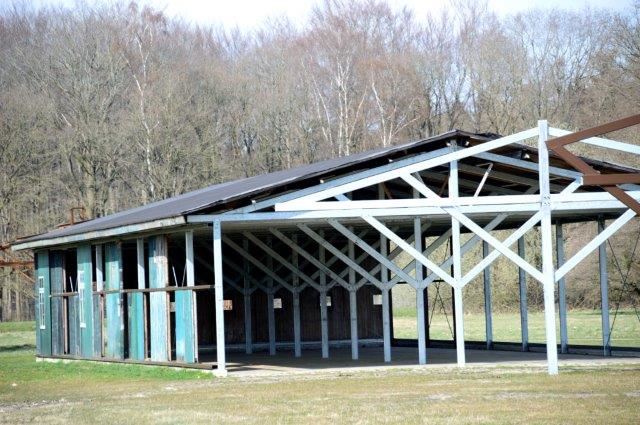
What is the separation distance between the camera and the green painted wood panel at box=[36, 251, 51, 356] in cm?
2909

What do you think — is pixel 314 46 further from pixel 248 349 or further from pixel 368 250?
pixel 368 250

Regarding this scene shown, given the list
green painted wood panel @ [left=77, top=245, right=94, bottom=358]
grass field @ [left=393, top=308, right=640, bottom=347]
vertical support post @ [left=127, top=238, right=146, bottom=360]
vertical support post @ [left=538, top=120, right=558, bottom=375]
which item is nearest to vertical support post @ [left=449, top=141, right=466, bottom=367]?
vertical support post @ [left=538, top=120, right=558, bottom=375]

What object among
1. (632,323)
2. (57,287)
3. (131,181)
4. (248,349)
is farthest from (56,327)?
(131,181)

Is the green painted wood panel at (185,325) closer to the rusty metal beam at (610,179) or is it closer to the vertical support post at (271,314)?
the vertical support post at (271,314)

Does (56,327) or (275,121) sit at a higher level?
(275,121)

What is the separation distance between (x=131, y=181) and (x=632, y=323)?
943 inches

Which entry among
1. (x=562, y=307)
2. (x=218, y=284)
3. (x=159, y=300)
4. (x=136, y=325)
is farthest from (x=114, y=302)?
(x=562, y=307)

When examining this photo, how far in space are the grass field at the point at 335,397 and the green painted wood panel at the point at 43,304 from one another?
6393 mm

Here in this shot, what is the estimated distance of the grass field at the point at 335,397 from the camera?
45.5ft

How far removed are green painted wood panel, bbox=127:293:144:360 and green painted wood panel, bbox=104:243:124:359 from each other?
38cm

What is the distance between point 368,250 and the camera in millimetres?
21359

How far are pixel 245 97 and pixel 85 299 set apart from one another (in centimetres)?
2921

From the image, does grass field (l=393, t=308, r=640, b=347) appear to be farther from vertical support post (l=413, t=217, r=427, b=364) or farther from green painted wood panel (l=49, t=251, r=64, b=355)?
green painted wood panel (l=49, t=251, r=64, b=355)

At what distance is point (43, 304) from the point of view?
96.9 feet
